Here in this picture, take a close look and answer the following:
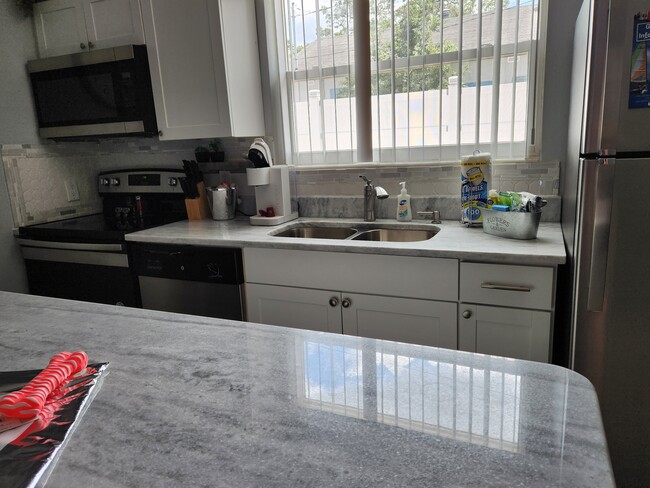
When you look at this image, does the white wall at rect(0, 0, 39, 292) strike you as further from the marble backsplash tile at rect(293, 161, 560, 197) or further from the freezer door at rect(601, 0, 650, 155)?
the freezer door at rect(601, 0, 650, 155)

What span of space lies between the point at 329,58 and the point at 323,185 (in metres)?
0.68

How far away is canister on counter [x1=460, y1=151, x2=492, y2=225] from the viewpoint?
205 cm

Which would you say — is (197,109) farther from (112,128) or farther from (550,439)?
(550,439)

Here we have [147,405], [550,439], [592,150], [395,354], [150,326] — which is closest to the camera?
[550,439]

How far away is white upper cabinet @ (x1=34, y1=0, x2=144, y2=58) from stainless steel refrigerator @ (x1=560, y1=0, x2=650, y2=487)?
2.19 m

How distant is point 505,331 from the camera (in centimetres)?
168

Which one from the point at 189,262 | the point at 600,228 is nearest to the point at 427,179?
the point at 600,228

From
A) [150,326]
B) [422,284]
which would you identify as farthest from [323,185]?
[150,326]

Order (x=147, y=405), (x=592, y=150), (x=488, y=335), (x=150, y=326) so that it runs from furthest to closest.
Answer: (x=488, y=335)
(x=592, y=150)
(x=150, y=326)
(x=147, y=405)

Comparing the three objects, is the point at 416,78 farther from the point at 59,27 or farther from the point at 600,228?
the point at 59,27

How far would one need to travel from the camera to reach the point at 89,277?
248cm

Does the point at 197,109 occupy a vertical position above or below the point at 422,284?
above

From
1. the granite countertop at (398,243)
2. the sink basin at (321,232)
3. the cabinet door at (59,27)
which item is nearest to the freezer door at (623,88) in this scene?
the granite countertop at (398,243)

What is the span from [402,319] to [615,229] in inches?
32.0
